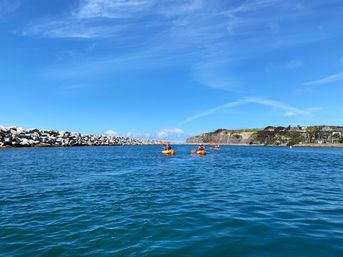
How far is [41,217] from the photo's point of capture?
16.2m

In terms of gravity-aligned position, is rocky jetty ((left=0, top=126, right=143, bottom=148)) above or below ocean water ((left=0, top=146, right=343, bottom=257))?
above

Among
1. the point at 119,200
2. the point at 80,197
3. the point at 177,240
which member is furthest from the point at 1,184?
the point at 177,240

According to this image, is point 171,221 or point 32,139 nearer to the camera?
point 171,221

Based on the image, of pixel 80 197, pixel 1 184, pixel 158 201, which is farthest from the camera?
pixel 1 184

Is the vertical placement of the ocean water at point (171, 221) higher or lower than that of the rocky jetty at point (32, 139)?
lower

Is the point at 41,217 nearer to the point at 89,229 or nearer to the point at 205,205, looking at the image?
the point at 89,229

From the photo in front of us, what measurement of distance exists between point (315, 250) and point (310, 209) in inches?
281

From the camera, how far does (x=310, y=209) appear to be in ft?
58.3

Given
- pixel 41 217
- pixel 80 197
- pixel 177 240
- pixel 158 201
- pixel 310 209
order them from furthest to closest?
1. pixel 80 197
2. pixel 158 201
3. pixel 310 209
4. pixel 41 217
5. pixel 177 240

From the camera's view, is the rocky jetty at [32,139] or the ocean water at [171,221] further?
the rocky jetty at [32,139]

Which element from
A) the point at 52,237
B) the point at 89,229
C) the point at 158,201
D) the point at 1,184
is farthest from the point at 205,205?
the point at 1,184

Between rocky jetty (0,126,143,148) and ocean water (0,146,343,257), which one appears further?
rocky jetty (0,126,143,148)

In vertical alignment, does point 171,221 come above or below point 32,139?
below

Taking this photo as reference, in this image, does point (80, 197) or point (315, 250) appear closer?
A: point (315, 250)
